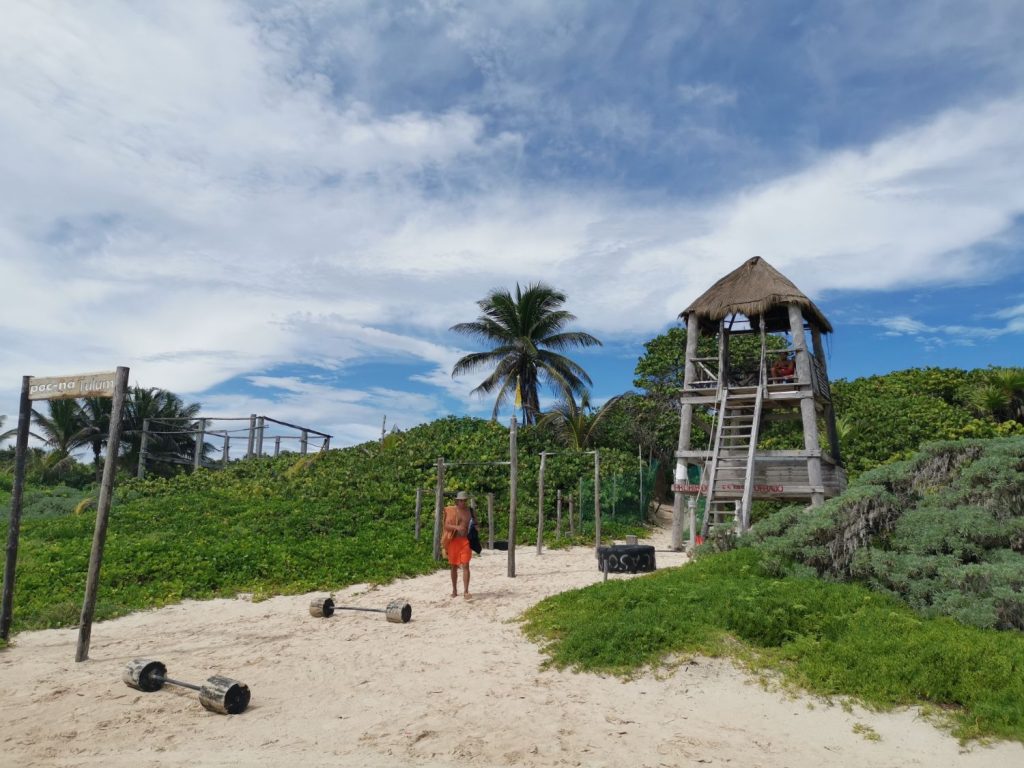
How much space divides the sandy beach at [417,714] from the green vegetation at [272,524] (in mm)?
3357

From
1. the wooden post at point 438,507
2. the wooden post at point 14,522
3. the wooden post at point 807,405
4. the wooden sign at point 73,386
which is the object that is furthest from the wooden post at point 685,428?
the wooden post at point 14,522

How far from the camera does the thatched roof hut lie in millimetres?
16750

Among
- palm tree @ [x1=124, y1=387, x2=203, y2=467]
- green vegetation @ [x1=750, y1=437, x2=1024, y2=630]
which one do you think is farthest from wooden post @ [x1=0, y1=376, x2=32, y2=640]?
palm tree @ [x1=124, y1=387, x2=203, y2=467]

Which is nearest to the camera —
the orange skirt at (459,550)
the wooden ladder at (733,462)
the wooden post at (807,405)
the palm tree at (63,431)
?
the orange skirt at (459,550)

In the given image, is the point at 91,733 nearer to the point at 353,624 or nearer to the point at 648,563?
the point at 353,624

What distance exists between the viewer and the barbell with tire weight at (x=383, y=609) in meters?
10.0

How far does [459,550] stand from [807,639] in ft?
18.3

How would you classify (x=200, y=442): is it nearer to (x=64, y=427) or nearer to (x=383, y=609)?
(x=64, y=427)

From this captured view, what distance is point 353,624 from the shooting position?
400 inches

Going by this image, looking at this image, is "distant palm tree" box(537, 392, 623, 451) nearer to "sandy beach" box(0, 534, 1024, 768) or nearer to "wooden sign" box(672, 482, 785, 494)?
"wooden sign" box(672, 482, 785, 494)

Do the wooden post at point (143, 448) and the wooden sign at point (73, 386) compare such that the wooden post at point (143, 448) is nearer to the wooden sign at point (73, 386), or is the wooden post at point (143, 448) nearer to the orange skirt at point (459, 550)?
the wooden sign at point (73, 386)

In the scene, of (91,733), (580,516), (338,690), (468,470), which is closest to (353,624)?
(338,690)

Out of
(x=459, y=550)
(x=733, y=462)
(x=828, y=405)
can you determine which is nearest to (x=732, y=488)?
(x=733, y=462)

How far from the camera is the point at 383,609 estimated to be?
10930 mm
